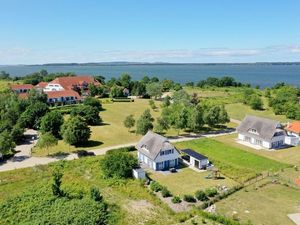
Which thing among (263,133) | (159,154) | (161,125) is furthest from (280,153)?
(159,154)

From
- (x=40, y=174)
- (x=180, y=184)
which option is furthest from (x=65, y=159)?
(x=180, y=184)

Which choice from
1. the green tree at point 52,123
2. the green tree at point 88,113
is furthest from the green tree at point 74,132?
the green tree at point 88,113

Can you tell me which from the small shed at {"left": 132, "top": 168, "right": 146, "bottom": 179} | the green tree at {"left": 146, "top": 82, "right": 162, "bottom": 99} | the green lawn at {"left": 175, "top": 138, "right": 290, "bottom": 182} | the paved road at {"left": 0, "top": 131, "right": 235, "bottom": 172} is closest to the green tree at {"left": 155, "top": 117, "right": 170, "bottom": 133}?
the green lawn at {"left": 175, "top": 138, "right": 290, "bottom": 182}

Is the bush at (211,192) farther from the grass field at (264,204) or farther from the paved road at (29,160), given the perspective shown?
the paved road at (29,160)

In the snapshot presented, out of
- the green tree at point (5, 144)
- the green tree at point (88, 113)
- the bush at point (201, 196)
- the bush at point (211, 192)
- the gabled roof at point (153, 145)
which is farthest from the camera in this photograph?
the green tree at point (88, 113)

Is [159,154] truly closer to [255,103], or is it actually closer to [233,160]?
[233,160]

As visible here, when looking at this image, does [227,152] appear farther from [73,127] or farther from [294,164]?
[73,127]

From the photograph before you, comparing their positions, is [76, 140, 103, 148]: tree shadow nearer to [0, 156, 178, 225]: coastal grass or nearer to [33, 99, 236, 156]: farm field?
[33, 99, 236, 156]: farm field
